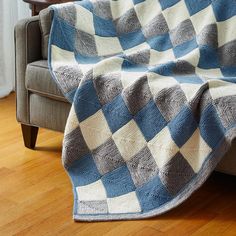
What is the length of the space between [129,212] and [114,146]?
27cm

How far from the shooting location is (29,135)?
2.56 metres

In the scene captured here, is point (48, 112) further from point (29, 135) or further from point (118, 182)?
point (118, 182)

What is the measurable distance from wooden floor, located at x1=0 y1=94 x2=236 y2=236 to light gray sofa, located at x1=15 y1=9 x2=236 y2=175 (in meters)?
0.17

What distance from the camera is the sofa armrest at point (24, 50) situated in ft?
7.90

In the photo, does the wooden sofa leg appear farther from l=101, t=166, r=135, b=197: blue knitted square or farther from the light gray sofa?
l=101, t=166, r=135, b=197: blue knitted square

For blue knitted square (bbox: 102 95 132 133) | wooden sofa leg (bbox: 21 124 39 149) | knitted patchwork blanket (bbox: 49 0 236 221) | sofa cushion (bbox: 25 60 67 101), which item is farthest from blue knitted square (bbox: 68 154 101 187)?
wooden sofa leg (bbox: 21 124 39 149)

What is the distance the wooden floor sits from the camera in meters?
1.89

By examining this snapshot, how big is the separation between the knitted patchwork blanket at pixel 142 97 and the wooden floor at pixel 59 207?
0.05m

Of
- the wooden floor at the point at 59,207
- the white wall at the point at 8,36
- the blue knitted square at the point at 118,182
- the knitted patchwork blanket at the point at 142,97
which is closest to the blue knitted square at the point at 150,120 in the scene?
the knitted patchwork blanket at the point at 142,97

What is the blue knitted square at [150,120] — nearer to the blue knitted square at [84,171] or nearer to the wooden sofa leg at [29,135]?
the blue knitted square at [84,171]

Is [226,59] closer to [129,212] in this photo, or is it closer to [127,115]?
[127,115]

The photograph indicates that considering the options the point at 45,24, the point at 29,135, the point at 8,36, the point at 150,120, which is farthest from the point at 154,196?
the point at 8,36

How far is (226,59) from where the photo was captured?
7.57 ft

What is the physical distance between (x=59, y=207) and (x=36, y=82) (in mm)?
581
